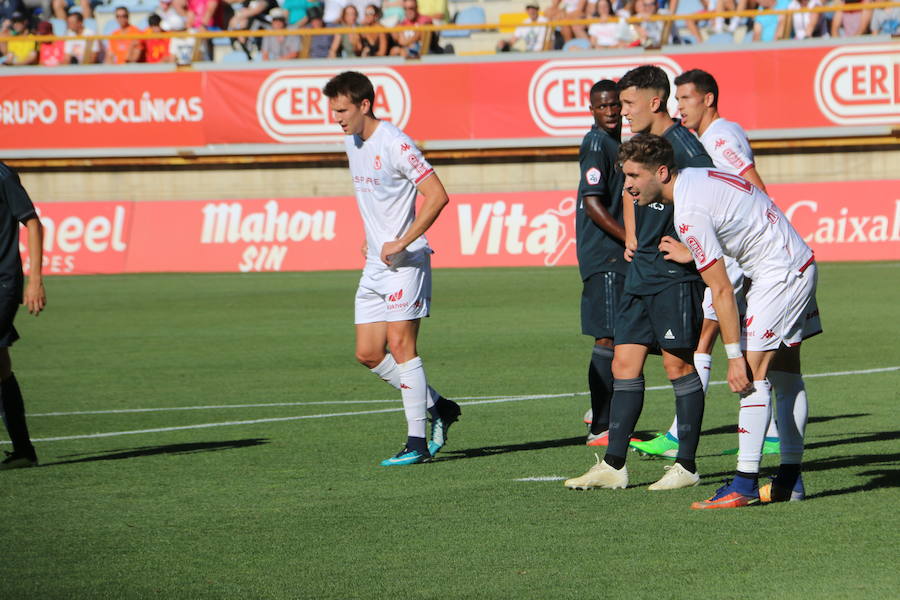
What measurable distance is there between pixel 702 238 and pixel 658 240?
1.22 m

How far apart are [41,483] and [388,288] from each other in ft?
7.40

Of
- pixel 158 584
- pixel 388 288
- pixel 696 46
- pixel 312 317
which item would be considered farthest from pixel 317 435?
pixel 696 46

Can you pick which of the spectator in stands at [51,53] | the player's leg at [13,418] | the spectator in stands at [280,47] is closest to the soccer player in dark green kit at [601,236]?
the player's leg at [13,418]

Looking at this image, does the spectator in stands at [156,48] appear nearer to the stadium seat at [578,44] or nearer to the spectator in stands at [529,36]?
the spectator in stands at [529,36]

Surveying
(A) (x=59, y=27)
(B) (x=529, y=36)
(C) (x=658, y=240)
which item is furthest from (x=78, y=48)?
(C) (x=658, y=240)

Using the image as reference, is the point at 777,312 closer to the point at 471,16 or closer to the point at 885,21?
the point at 885,21

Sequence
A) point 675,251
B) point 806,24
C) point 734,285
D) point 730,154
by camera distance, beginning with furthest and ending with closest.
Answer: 1. point 806,24
2. point 730,154
3. point 734,285
4. point 675,251

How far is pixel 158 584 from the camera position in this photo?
216 inches

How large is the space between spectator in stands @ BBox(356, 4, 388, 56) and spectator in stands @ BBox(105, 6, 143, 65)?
15.3 ft

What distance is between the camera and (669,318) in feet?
23.8

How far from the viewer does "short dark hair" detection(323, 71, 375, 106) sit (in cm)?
812

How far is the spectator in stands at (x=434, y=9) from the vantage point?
29.3m

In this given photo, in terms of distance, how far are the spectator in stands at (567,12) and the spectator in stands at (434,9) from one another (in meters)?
2.28

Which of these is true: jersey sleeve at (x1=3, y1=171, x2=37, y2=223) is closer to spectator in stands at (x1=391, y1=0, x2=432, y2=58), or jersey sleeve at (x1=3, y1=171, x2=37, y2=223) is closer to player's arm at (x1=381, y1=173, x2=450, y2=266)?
player's arm at (x1=381, y1=173, x2=450, y2=266)
